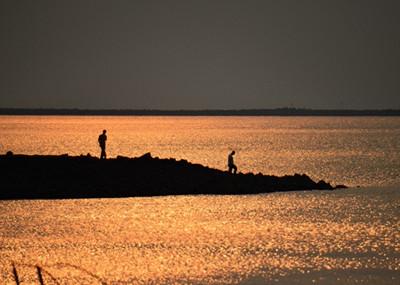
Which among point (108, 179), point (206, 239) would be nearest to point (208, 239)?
point (206, 239)

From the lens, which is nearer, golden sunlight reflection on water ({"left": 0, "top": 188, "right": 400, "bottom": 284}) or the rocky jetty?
golden sunlight reflection on water ({"left": 0, "top": 188, "right": 400, "bottom": 284})

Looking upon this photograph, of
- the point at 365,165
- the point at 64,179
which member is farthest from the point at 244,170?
the point at 64,179

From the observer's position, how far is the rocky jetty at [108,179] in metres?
52.9

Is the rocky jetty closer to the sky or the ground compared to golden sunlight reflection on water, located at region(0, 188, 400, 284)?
closer to the sky

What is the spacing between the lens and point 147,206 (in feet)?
167

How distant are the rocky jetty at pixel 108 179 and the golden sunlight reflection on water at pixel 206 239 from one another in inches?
30.5

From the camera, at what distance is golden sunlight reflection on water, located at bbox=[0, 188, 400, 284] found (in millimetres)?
35312

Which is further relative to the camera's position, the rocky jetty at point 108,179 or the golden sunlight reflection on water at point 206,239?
the rocky jetty at point 108,179

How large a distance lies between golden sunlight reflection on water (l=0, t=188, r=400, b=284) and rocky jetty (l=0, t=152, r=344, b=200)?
774mm

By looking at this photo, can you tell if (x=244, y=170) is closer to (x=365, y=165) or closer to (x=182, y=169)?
(x=365, y=165)

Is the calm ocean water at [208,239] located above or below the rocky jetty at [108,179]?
below

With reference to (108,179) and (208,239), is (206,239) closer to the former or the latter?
(208,239)

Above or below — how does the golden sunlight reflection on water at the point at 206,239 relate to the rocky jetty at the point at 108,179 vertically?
below

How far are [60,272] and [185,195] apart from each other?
2018 cm
